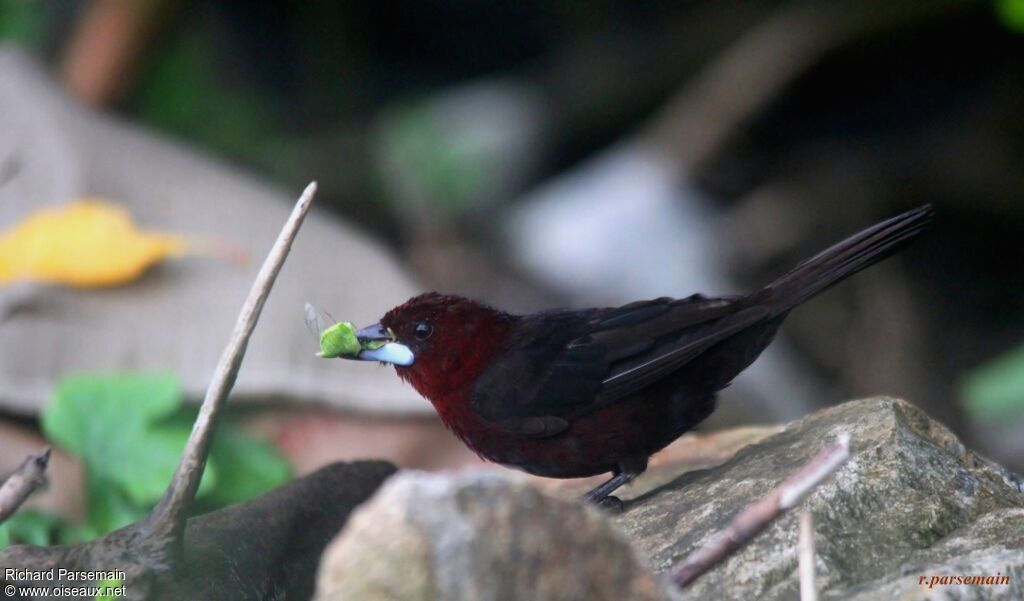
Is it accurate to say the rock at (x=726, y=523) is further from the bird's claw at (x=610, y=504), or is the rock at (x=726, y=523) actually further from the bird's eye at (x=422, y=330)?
the bird's eye at (x=422, y=330)

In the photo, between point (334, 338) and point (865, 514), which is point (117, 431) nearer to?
point (334, 338)

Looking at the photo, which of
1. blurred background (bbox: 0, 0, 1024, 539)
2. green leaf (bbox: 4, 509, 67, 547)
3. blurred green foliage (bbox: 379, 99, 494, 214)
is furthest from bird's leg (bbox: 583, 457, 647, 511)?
blurred green foliage (bbox: 379, 99, 494, 214)

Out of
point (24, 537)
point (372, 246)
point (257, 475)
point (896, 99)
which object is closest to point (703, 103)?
point (896, 99)

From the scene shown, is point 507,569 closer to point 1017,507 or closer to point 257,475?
point 1017,507

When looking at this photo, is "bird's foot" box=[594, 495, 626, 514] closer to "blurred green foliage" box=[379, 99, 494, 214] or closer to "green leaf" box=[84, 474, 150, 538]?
"green leaf" box=[84, 474, 150, 538]

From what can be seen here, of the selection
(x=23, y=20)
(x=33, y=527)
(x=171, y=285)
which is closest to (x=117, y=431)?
(x=33, y=527)

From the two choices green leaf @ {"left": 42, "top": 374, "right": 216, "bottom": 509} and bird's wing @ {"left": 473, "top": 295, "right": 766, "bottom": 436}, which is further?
green leaf @ {"left": 42, "top": 374, "right": 216, "bottom": 509}

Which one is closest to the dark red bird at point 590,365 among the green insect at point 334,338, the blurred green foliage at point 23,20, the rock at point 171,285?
the green insect at point 334,338
